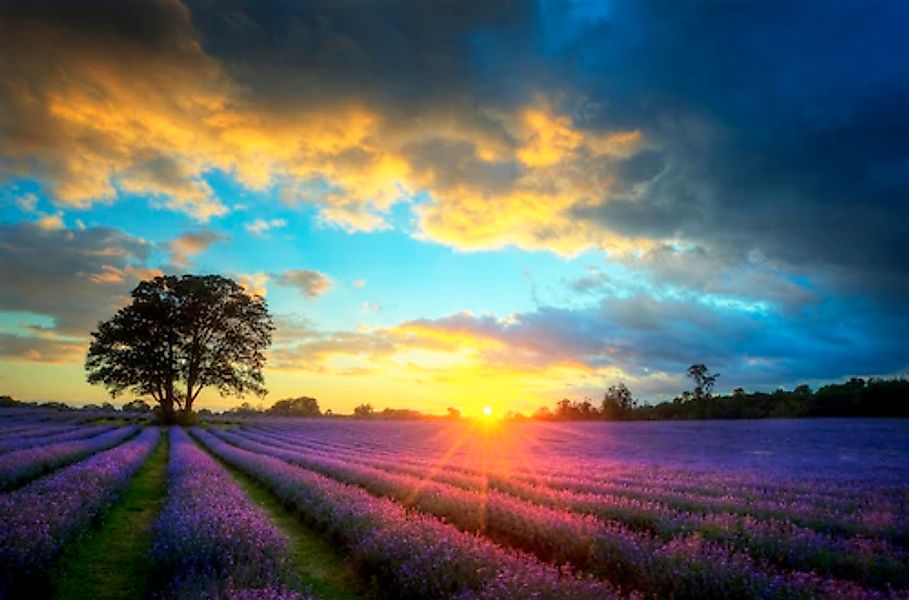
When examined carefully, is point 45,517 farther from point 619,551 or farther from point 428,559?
point 619,551

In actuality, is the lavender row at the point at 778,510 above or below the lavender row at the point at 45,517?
below

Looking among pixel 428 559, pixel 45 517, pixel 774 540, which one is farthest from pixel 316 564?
pixel 774 540

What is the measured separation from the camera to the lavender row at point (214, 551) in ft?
13.4

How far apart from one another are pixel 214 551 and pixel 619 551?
13.6 feet

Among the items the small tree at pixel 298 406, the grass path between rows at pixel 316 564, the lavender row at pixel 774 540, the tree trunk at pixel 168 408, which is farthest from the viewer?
the small tree at pixel 298 406

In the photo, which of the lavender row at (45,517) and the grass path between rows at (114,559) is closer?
the lavender row at (45,517)

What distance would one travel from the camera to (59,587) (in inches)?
204

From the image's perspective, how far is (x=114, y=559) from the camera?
6430mm

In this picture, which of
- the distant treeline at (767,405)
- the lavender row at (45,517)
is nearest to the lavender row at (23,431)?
the lavender row at (45,517)

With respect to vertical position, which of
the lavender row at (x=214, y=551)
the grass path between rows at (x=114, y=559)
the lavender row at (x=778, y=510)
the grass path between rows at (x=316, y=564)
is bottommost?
the grass path between rows at (x=316, y=564)

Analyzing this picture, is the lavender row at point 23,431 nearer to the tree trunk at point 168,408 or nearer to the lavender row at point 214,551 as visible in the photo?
the tree trunk at point 168,408

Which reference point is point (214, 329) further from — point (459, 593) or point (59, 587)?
point (459, 593)

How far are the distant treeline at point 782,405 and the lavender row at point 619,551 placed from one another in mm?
33062

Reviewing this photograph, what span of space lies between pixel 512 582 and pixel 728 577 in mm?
1960
